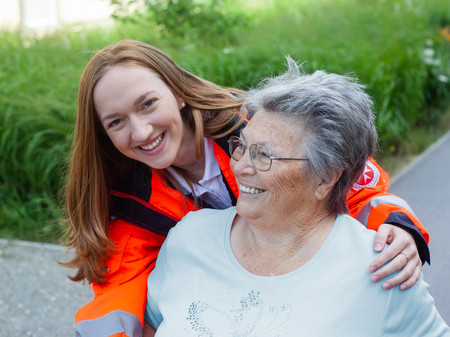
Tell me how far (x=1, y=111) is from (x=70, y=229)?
294 centimetres

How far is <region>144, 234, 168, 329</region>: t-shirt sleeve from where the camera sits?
2.34 metres

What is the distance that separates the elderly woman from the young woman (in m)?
0.28

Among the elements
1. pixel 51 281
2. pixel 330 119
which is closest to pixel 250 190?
pixel 330 119

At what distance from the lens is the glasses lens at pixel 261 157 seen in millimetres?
2029

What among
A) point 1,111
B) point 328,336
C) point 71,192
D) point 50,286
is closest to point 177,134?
point 71,192

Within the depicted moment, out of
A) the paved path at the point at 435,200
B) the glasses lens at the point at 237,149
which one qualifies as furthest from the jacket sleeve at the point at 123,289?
the paved path at the point at 435,200

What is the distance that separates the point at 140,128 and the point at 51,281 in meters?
2.32

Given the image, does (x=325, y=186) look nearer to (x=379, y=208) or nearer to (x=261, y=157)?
(x=261, y=157)

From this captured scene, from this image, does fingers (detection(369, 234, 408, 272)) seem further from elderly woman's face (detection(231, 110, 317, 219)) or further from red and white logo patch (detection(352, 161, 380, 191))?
red and white logo patch (detection(352, 161, 380, 191))

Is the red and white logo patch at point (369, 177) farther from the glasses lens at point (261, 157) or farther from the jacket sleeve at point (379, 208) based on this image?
the glasses lens at point (261, 157)

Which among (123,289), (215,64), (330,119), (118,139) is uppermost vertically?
(330,119)

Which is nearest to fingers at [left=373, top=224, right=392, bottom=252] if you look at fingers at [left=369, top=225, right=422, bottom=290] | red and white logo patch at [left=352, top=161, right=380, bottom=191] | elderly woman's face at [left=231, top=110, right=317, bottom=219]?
fingers at [left=369, top=225, right=422, bottom=290]

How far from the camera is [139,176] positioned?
268 centimetres

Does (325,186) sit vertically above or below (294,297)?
above
